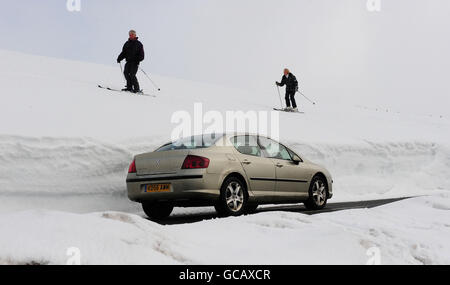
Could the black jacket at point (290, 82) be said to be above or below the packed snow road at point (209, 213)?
above

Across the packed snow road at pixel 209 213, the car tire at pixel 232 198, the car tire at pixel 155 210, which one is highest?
the car tire at pixel 232 198

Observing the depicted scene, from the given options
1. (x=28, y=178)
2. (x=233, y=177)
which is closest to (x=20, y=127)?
(x=28, y=178)

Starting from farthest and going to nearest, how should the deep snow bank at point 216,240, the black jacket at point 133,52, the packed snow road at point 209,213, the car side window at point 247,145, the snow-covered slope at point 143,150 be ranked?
1. the black jacket at point 133,52
2. the car side window at point 247,145
3. the packed snow road at point 209,213
4. the snow-covered slope at point 143,150
5. the deep snow bank at point 216,240

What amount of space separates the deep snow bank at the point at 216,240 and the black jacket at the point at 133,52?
38.2 ft

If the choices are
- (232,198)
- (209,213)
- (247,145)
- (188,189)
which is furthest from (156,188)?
(209,213)

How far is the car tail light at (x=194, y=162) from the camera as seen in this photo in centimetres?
808

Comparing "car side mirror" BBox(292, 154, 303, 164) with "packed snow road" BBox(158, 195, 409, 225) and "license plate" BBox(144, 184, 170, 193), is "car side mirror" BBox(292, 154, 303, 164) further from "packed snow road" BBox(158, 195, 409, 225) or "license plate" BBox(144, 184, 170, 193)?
"license plate" BBox(144, 184, 170, 193)

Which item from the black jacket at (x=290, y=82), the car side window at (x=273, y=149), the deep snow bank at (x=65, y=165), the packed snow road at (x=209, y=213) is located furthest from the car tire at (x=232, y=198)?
the black jacket at (x=290, y=82)

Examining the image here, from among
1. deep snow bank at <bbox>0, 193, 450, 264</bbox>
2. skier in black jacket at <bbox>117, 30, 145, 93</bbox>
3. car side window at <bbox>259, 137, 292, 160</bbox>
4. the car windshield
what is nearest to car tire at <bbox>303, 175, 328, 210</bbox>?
car side window at <bbox>259, 137, 292, 160</bbox>

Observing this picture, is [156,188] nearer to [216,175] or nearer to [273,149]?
[216,175]

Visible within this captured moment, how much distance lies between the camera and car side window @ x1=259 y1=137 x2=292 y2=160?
9695mm

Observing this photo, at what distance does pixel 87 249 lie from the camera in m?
3.71

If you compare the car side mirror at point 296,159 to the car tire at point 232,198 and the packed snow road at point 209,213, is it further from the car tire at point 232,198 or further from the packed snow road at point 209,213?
the car tire at point 232,198

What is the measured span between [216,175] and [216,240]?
10.6 feet
